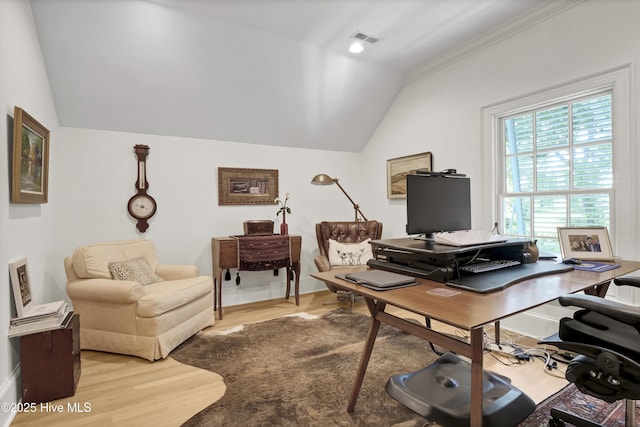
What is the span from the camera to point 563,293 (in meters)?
1.37

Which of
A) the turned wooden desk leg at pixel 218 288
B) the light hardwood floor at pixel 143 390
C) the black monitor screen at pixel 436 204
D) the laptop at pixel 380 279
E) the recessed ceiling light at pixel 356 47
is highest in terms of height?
the recessed ceiling light at pixel 356 47

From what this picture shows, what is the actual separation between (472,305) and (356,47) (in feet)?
9.84

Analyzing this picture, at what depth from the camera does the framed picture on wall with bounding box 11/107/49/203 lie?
1.98 m

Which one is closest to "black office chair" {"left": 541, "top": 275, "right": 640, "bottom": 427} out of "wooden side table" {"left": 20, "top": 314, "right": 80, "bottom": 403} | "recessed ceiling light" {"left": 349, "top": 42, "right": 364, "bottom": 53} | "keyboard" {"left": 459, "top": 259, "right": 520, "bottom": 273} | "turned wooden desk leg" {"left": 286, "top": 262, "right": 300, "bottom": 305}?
"keyboard" {"left": 459, "top": 259, "right": 520, "bottom": 273}

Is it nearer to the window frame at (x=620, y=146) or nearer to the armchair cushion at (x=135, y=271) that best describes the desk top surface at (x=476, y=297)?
the window frame at (x=620, y=146)

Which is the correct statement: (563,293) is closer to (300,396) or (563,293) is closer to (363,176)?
(300,396)

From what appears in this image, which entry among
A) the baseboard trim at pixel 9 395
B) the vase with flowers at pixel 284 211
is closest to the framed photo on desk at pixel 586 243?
the vase with flowers at pixel 284 211

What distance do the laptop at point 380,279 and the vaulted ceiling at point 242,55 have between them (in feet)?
7.38

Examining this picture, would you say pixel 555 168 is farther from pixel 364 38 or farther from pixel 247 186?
pixel 247 186

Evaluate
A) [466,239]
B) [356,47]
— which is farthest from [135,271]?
[356,47]

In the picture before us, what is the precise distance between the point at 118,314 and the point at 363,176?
354cm

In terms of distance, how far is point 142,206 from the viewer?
3.45 meters

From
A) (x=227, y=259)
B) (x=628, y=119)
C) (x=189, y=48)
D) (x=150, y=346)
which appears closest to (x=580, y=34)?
(x=628, y=119)

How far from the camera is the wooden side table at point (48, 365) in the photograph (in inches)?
74.5
